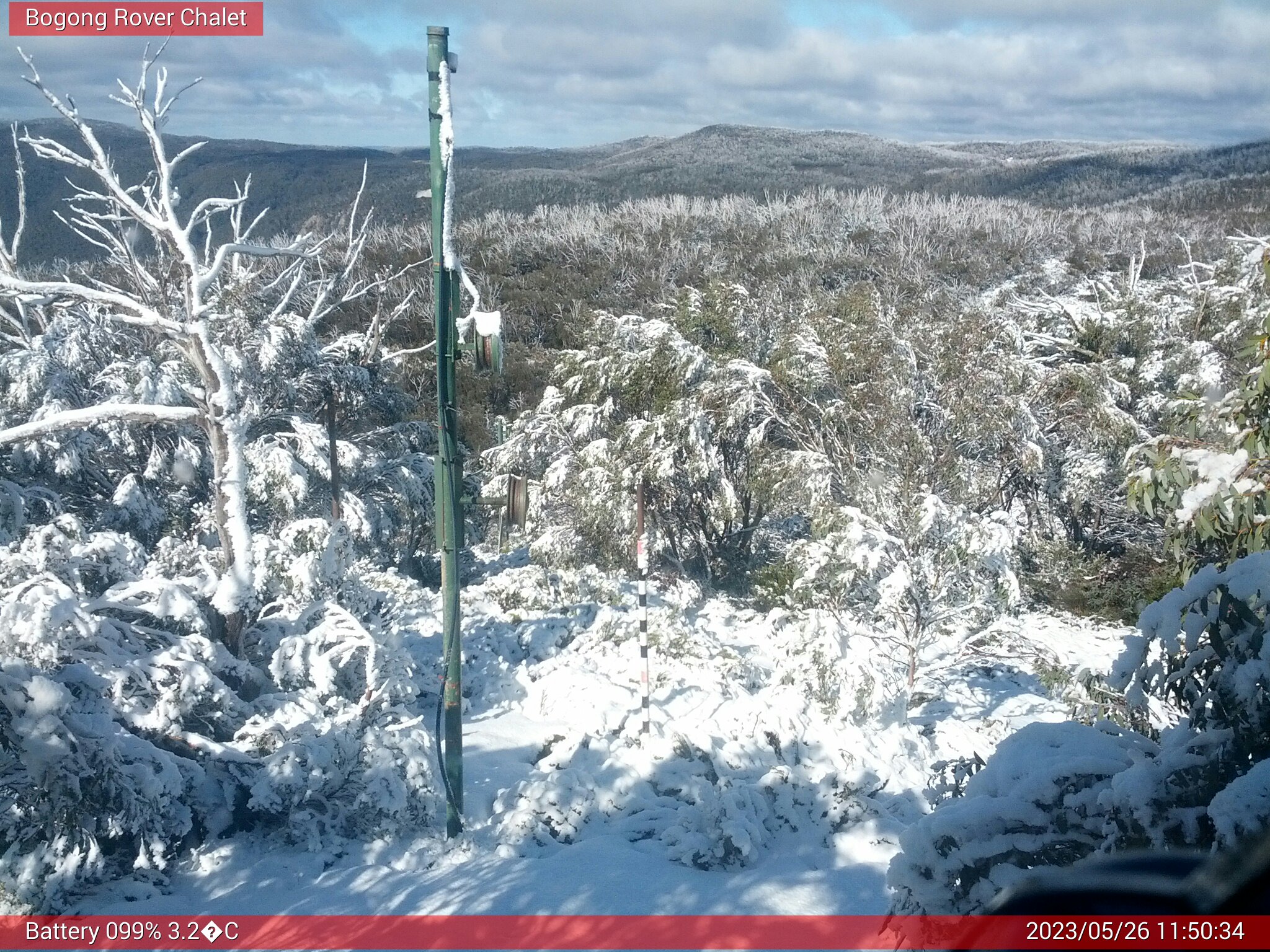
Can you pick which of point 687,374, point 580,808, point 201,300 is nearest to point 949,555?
→ point 687,374

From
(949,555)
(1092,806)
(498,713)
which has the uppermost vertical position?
(1092,806)

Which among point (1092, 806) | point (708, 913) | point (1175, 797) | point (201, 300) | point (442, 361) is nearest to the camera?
point (1175, 797)

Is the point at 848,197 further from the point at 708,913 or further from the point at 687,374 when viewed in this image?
the point at 708,913

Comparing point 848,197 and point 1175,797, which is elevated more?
point 848,197

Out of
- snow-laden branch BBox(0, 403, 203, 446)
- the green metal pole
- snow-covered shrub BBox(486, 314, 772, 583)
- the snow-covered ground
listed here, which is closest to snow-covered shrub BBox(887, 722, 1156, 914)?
the snow-covered ground

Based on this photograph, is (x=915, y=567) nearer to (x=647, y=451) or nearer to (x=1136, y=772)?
(x=647, y=451)

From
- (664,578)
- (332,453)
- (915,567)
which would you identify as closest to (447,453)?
(915,567)
